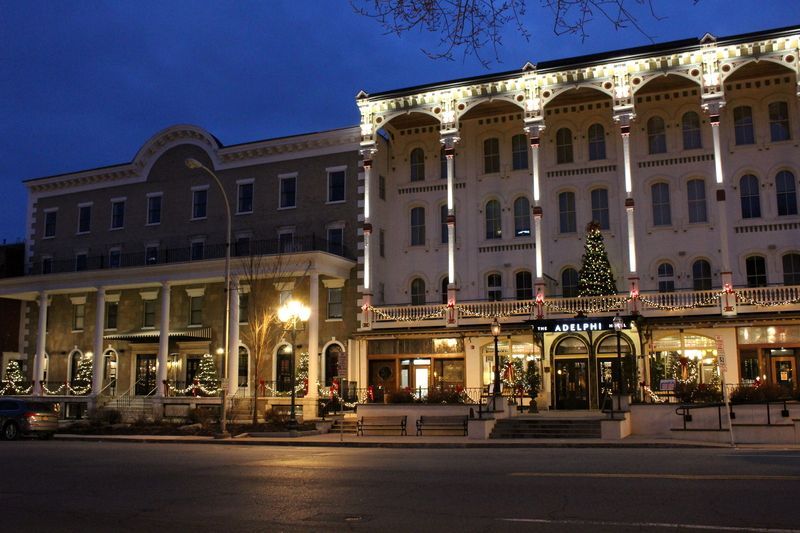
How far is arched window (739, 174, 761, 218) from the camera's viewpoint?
3616cm

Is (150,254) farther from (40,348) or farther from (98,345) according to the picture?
(40,348)

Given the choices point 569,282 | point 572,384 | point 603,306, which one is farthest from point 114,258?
point 603,306

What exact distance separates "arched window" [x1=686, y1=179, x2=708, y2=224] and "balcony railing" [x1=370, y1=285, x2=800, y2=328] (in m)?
4.21

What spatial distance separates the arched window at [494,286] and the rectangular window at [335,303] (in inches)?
290

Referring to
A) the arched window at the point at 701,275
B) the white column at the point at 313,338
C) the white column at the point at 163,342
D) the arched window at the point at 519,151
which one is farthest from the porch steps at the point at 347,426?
the arched window at the point at 701,275

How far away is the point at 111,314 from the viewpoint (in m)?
46.7

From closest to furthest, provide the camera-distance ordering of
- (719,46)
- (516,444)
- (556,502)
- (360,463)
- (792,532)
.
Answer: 1. (792,532)
2. (556,502)
3. (360,463)
4. (516,444)
5. (719,46)

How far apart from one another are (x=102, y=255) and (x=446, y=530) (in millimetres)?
42188

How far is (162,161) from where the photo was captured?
1853 inches

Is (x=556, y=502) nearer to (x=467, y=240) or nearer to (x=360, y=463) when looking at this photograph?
(x=360, y=463)

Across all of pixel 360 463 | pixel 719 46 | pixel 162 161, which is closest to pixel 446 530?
pixel 360 463

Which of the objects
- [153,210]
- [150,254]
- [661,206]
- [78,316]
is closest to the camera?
[661,206]

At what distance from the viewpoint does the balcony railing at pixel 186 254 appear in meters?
41.4

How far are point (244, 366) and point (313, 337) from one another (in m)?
6.37
